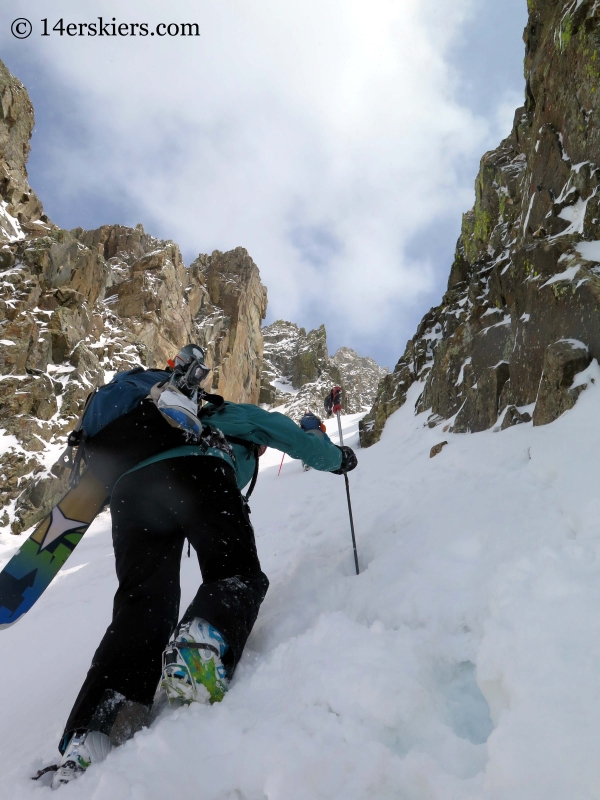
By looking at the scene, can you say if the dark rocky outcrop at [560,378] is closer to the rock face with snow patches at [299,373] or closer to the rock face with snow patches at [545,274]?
the rock face with snow patches at [545,274]

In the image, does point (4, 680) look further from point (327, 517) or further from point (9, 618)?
point (327, 517)

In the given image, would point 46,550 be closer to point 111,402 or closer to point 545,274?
point 111,402

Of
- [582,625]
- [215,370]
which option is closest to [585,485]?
[582,625]

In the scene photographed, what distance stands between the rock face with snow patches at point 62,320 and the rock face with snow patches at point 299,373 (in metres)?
20.0

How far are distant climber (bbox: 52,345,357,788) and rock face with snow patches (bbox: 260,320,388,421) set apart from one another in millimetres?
69016

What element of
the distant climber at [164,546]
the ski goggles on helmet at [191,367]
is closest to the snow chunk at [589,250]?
the distant climber at [164,546]

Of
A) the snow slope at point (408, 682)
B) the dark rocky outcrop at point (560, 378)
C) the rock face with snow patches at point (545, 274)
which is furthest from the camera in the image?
the rock face with snow patches at point (545, 274)

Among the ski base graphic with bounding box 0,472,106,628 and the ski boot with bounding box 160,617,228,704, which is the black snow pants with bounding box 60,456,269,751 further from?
the ski base graphic with bounding box 0,472,106,628

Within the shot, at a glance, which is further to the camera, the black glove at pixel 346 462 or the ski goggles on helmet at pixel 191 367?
the black glove at pixel 346 462

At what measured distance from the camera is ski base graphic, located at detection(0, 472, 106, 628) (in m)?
2.36

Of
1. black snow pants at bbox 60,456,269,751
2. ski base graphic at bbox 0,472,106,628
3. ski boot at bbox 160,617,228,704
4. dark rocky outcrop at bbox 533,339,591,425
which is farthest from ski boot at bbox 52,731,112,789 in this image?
dark rocky outcrop at bbox 533,339,591,425

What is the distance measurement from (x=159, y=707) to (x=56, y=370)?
27869mm

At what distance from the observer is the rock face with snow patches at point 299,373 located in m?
80.1

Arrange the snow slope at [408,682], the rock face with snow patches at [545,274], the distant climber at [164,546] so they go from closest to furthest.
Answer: the snow slope at [408,682] < the distant climber at [164,546] < the rock face with snow patches at [545,274]
